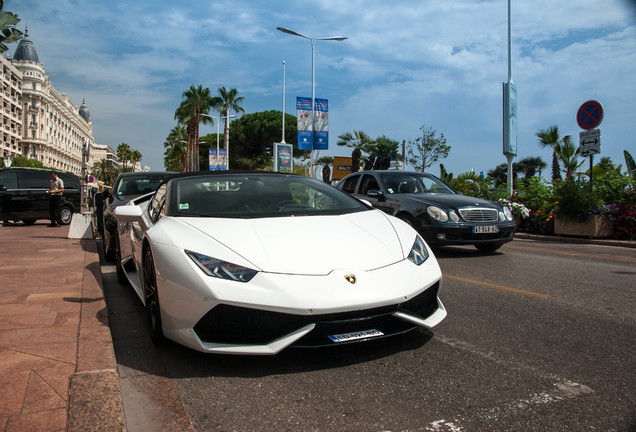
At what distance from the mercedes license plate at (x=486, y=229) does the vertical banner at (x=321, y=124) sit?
51.4 feet

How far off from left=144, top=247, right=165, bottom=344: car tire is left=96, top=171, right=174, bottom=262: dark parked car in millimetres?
3381

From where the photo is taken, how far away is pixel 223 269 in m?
2.73

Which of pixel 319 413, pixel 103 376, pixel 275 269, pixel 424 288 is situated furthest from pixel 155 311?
pixel 424 288

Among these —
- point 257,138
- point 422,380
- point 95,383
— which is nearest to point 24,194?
point 95,383

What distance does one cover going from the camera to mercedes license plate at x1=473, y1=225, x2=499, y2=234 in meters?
7.63

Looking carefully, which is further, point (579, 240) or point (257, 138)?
point (257, 138)

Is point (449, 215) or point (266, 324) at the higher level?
point (449, 215)

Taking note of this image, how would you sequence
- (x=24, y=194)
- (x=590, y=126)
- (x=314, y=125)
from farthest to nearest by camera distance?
(x=314, y=125)
(x=24, y=194)
(x=590, y=126)

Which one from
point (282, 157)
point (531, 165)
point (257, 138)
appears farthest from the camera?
point (531, 165)

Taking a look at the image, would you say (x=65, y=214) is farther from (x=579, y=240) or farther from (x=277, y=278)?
(x=277, y=278)

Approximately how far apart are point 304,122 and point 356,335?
2091cm

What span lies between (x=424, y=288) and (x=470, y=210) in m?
5.06

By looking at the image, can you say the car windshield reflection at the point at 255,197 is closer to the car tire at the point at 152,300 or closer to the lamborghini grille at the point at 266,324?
the car tire at the point at 152,300

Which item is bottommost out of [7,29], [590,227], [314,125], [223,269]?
[590,227]
